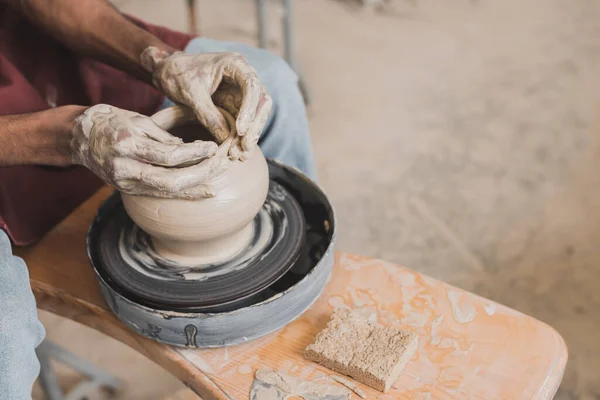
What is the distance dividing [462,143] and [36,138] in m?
1.84

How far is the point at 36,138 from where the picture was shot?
1194mm

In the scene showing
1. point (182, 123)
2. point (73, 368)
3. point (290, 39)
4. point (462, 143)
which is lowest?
point (73, 368)

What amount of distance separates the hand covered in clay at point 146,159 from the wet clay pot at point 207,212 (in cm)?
2

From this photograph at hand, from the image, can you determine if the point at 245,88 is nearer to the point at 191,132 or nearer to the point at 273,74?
the point at 191,132

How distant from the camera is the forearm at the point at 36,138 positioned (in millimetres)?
1176

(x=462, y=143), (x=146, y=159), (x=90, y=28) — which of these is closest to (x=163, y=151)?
(x=146, y=159)

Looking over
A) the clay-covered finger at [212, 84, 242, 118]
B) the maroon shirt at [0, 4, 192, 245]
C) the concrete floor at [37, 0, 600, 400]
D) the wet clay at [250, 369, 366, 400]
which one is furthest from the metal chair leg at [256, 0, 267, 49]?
the wet clay at [250, 369, 366, 400]

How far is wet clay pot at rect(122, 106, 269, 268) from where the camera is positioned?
108cm

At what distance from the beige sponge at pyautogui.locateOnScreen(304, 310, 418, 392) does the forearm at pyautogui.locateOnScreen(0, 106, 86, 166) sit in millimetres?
569

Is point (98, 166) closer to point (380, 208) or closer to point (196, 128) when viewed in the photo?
point (196, 128)

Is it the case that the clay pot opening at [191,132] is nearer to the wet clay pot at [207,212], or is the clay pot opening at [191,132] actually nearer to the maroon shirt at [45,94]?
the wet clay pot at [207,212]

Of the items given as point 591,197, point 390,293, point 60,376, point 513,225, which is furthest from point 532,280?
point 60,376

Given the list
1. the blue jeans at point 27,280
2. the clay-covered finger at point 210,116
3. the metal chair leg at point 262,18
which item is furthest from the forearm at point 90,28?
the metal chair leg at point 262,18

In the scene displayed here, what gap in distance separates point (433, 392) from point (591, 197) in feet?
5.20
